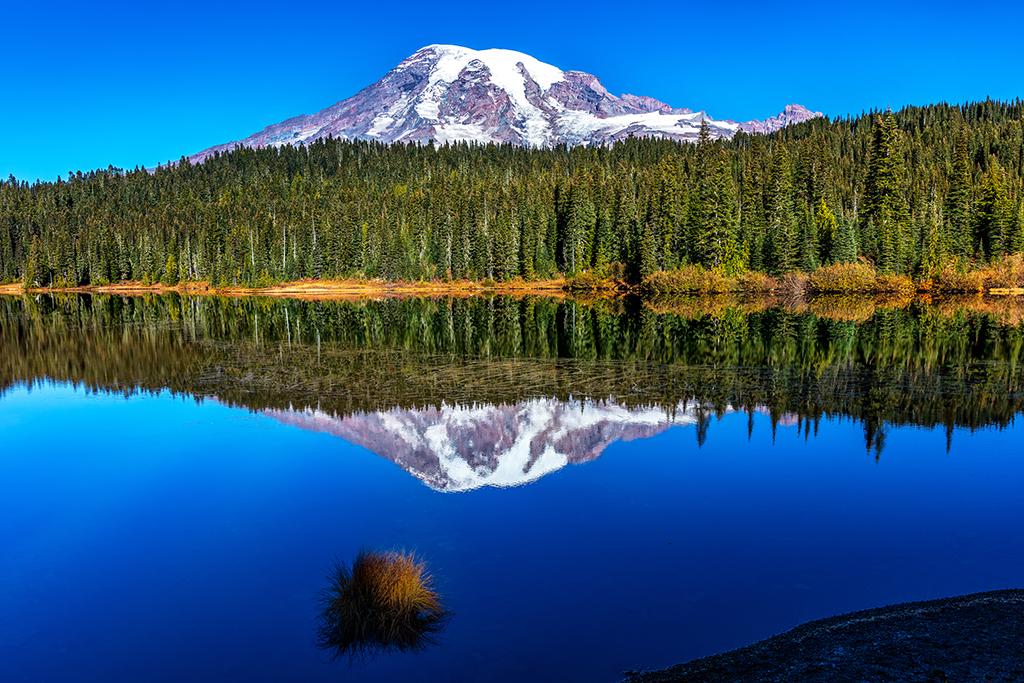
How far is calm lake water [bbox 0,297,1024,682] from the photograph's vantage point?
545 inches

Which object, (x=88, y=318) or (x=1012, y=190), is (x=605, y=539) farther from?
(x=1012, y=190)

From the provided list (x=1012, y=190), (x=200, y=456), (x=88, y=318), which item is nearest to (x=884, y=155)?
(x=1012, y=190)

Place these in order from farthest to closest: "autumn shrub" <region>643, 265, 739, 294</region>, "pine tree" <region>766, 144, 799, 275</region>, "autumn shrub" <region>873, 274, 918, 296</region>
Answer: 1. "pine tree" <region>766, 144, 799, 275</region>
2. "autumn shrub" <region>643, 265, 739, 294</region>
3. "autumn shrub" <region>873, 274, 918, 296</region>

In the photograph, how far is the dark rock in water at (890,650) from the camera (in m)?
11.5

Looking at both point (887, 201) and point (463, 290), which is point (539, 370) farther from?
point (887, 201)

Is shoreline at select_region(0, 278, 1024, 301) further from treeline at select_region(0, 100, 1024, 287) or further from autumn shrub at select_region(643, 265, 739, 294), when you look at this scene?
treeline at select_region(0, 100, 1024, 287)

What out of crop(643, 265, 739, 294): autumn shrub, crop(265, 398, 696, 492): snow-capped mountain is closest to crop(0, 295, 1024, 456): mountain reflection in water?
crop(265, 398, 696, 492): snow-capped mountain

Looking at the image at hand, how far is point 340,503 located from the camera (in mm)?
21422

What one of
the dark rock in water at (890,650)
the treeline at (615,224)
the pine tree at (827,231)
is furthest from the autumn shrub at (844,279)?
the dark rock in water at (890,650)

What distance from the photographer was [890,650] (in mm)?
12156

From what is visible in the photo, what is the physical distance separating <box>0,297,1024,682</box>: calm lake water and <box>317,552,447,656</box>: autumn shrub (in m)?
0.33

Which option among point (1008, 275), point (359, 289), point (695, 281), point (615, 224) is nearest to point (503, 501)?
point (695, 281)

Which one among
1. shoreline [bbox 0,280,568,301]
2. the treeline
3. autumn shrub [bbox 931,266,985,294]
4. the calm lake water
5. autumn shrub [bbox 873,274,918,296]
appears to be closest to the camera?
the calm lake water

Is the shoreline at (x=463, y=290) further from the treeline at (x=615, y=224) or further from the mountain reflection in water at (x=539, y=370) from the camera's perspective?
the mountain reflection in water at (x=539, y=370)
